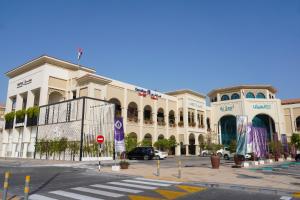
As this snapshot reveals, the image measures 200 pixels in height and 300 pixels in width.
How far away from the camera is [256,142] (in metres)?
23.8

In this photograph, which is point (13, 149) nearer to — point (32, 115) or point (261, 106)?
point (32, 115)

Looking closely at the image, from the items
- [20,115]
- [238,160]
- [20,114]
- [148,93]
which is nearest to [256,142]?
[238,160]

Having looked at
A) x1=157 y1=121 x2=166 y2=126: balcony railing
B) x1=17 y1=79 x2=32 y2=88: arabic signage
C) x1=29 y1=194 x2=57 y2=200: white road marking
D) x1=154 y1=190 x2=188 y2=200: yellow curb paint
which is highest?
x1=17 y1=79 x2=32 y2=88: arabic signage

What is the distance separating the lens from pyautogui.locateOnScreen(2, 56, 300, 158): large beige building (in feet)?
128

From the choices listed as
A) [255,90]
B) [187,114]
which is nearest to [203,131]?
[187,114]

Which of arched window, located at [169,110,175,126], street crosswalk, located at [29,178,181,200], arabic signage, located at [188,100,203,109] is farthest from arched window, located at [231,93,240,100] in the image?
street crosswalk, located at [29,178,181,200]

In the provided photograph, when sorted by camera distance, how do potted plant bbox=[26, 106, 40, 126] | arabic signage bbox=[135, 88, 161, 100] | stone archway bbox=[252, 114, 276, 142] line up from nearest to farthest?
1. potted plant bbox=[26, 106, 40, 126]
2. arabic signage bbox=[135, 88, 161, 100]
3. stone archway bbox=[252, 114, 276, 142]

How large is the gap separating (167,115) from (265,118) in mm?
25061

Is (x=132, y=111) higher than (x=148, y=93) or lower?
lower

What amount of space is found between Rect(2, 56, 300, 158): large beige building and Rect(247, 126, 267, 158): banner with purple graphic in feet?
20.0

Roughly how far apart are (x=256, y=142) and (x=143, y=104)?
2419 cm

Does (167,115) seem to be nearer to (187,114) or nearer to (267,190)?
(187,114)

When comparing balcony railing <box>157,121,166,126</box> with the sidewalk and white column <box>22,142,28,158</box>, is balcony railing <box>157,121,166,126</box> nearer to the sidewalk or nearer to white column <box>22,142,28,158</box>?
white column <box>22,142,28,158</box>

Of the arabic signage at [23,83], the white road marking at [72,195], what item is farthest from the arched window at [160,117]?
the white road marking at [72,195]
